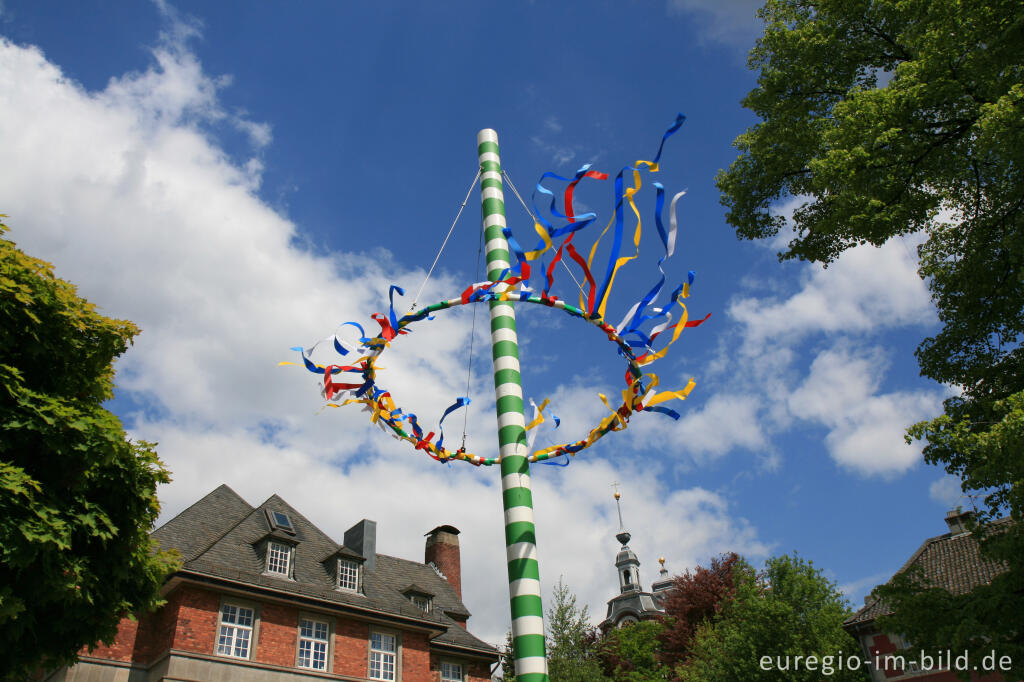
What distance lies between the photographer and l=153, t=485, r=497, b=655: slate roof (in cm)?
2139

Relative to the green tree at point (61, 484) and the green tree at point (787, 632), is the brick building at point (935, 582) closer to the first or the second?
the green tree at point (787, 632)

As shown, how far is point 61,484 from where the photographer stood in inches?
392

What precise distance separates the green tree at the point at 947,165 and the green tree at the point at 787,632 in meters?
12.6

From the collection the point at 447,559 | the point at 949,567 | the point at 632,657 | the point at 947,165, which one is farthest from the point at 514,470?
the point at 632,657

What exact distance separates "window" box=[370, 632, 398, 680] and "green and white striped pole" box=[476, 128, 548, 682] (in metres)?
16.5

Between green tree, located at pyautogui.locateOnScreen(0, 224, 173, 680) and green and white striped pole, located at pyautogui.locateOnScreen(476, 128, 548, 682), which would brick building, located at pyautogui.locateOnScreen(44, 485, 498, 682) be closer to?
green tree, located at pyautogui.locateOnScreen(0, 224, 173, 680)

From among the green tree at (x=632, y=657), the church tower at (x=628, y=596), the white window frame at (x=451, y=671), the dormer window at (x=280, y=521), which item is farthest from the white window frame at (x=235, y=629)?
the church tower at (x=628, y=596)

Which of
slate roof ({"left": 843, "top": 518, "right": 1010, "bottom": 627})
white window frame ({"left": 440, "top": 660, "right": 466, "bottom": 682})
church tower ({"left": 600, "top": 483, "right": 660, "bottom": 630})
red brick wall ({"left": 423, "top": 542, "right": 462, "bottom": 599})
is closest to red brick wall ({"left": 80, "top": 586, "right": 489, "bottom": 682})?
white window frame ({"left": 440, "top": 660, "right": 466, "bottom": 682})

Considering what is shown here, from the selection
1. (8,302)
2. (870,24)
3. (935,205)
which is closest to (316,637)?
(8,302)

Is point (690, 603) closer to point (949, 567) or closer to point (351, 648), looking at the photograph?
point (949, 567)

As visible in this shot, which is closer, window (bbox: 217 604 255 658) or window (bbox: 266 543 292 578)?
window (bbox: 217 604 255 658)

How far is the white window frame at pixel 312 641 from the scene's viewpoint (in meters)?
21.4

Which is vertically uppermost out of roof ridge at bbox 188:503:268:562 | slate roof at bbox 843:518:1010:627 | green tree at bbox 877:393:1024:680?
roof ridge at bbox 188:503:268:562

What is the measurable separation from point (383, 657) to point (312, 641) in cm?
289
